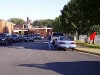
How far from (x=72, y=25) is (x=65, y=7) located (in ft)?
25.2

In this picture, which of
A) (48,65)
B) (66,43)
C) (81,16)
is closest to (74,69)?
(48,65)

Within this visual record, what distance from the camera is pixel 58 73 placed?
14289 millimetres

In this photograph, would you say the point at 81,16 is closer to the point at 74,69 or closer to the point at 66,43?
the point at 66,43

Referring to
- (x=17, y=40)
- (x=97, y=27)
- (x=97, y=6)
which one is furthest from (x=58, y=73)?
(x=17, y=40)

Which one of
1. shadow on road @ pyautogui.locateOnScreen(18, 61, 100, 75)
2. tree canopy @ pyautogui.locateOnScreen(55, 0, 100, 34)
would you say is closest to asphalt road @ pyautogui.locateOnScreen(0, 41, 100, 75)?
shadow on road @ pyautogui.locateOnScreen(18, 61, 100, 75)

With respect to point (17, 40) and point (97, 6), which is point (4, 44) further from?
point (97, 6)

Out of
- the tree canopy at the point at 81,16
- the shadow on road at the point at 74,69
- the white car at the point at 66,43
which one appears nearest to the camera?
the shadow on road at the point at 74,69

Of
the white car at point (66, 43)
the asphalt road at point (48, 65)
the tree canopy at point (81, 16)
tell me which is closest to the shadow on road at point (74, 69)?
the asphalt road at point (48, 65)

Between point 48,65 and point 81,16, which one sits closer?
point 48,65

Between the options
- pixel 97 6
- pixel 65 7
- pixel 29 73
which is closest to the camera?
pixel 29 73

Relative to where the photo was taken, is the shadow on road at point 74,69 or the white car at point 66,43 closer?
the shadow on road at point 74,69

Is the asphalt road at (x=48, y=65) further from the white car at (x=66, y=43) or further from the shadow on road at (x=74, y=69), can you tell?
the white car at (x=66, y=43)

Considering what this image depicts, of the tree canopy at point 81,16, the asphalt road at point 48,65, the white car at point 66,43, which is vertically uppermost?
the tree canopy at point 81,16

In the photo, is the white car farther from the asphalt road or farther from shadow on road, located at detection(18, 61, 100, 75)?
shadow on road, located at detection(18, 61, 100, 75)
